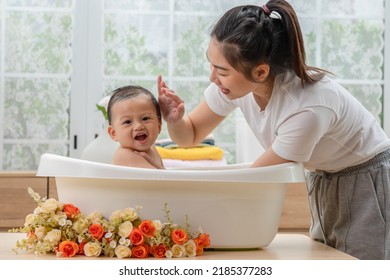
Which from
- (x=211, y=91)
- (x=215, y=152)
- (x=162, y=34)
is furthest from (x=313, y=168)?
(x=162, y=34)

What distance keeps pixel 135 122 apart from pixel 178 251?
334 millimetres

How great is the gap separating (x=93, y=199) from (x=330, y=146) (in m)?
0.58

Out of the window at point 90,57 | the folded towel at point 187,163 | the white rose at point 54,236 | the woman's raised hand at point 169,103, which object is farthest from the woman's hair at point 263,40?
the window at point 90,57

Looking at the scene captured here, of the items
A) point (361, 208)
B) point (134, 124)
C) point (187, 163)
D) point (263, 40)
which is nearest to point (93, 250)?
point (134, 124)

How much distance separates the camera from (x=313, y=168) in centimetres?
168

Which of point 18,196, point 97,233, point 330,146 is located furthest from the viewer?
point 18,196

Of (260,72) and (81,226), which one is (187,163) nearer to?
(260,72)

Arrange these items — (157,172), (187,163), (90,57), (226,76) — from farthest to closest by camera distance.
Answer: (90,57) → (187,163) → (226,76) → (157,172)

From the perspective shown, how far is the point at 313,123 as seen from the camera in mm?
1389

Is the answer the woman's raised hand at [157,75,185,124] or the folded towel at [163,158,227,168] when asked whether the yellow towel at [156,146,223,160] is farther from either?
the woman's raised hand at [157,75,185,124]

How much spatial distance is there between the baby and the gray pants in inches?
18.3

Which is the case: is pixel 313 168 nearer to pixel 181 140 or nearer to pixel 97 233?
pixel 181 140

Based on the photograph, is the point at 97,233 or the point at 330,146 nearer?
the point at 97,233

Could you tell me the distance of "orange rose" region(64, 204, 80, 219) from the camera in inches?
50.3
